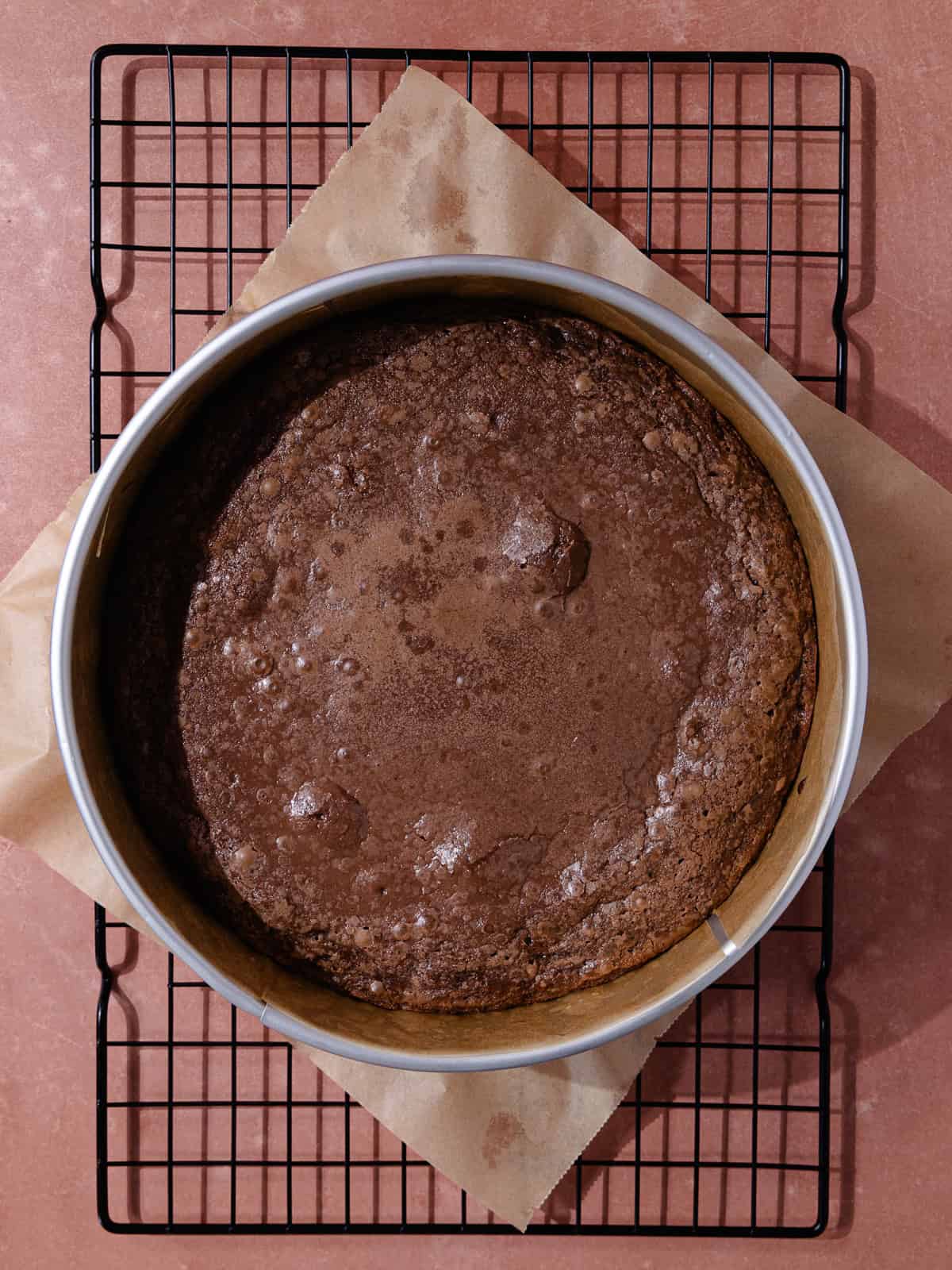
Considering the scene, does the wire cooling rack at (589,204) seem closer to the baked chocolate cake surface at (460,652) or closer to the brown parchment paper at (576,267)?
the brown parchment paper at (576,267)

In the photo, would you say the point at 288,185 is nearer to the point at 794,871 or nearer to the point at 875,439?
the point at 875,439

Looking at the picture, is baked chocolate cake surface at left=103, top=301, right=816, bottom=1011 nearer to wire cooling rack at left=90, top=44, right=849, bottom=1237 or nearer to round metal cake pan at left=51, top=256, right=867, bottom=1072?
round metal cake pan at left=51, top=256, right=867, bottom=1072

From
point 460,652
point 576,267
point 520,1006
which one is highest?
point 576,267

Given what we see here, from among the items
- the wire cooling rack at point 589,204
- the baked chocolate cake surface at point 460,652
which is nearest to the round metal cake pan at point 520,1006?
the baked chocolate cake surface at point 460,652

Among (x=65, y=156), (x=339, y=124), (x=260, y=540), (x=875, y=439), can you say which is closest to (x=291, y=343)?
(x=260, y=540)

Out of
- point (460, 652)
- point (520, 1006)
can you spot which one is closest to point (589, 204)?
point (460, 652)

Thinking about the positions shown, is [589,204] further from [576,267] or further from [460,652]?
[460,652]

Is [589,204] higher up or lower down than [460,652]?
higher up
